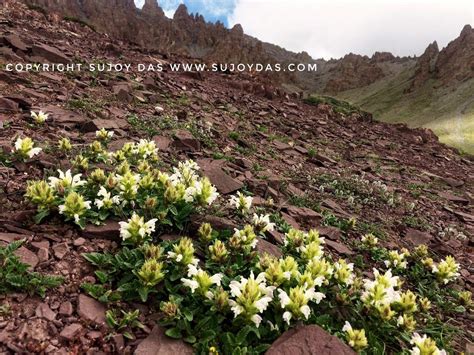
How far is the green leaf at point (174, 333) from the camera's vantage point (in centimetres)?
385

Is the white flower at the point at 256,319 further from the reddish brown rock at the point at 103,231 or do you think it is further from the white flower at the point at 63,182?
the white flower at the point at 63,182

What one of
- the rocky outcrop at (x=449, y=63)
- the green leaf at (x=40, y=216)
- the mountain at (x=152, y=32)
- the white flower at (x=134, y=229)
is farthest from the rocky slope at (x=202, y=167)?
the mountain at (x=152, y=32)

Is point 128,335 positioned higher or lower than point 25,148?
lower

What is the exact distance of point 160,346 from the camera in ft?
12.4

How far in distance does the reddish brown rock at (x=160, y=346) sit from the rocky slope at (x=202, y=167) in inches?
0.6

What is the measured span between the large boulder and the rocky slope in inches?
0.5

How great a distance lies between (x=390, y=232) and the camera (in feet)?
31.4

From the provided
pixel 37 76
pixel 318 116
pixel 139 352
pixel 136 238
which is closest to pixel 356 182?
pixel 136 238

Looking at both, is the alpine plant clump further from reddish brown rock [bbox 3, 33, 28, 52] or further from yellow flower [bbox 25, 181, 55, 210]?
reddish brown rock [bbox 3, 33, 28, 52]

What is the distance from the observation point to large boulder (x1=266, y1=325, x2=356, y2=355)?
149 inches

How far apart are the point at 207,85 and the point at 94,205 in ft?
59.0

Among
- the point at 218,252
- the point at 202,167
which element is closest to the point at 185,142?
the point at 202,167

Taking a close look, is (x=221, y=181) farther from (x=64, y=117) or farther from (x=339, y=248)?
(x=64, y=117)

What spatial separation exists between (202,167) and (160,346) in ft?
17.7
